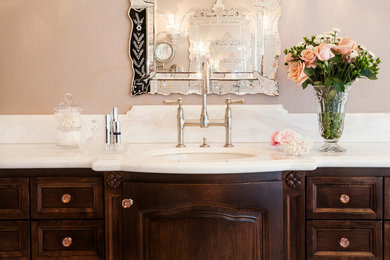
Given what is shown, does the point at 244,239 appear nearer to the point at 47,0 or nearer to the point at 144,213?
the point at 144,213

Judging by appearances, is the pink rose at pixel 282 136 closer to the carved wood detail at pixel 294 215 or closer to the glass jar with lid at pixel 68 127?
the carved wood detail at pixel 294 215

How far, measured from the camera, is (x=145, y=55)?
1.78 meters

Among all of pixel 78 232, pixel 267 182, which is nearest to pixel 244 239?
pixel 267 182

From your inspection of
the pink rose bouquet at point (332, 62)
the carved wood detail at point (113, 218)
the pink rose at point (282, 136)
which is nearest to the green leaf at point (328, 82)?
the pink rose bouquet at point (332, 62)

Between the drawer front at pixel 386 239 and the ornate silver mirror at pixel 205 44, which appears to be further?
the ornate silver mirror at pixel 205 44

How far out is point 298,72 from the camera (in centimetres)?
146

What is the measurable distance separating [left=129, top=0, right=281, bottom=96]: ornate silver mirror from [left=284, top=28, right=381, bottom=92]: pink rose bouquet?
316mm

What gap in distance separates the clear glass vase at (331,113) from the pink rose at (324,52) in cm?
12

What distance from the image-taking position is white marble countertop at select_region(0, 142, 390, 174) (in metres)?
1.16

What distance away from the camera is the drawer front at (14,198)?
128cm

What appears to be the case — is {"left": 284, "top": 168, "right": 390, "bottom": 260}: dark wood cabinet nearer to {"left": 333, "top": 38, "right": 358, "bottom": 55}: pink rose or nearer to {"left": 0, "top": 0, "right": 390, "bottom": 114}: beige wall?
{"left": 333, "top": 38, "right": 358, "bottom": 55}: pink rose

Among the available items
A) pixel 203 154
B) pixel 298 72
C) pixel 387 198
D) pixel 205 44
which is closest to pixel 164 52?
pixel 205 44

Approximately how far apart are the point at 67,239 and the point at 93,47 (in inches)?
35.8

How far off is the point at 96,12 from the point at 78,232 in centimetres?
103
